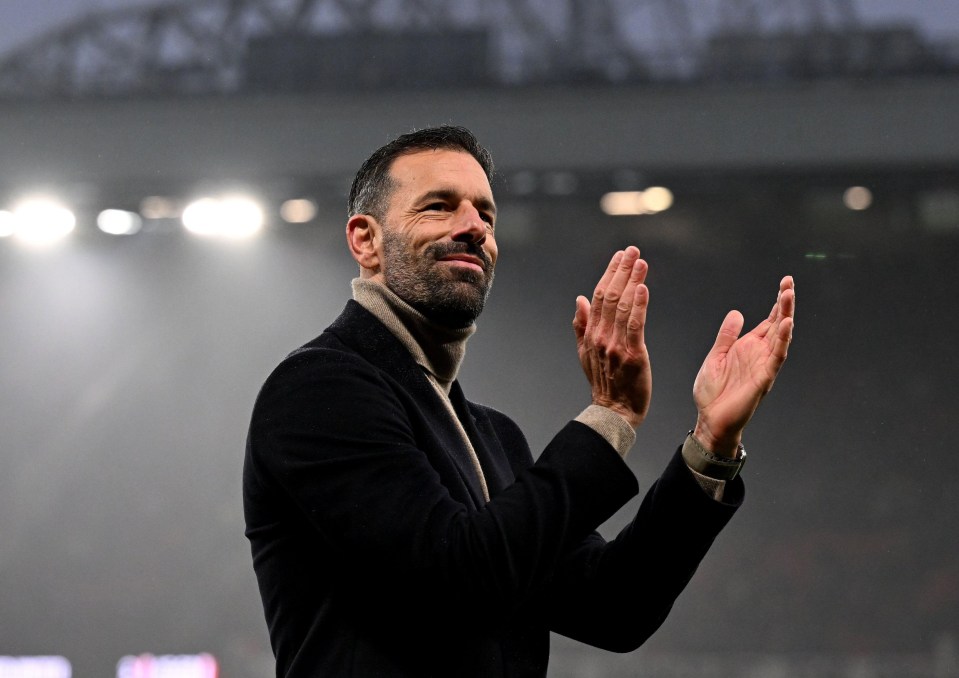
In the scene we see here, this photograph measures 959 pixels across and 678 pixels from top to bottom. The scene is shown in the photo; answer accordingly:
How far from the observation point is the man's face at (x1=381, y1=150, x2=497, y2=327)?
3.50ft

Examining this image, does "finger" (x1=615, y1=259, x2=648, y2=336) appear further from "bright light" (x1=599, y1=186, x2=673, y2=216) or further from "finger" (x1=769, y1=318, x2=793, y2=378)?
"bright light" (x1=599, y1=186, x2=673, y2=216)

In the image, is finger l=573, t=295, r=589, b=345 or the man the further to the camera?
finger l=573, t=295, r=589, b=345

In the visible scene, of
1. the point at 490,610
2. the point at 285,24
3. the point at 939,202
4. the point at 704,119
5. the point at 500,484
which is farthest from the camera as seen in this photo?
the point at 939,202

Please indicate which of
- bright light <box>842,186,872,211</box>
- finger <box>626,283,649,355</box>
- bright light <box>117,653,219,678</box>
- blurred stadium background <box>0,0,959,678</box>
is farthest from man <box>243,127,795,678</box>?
bright light <box>117,653,219,678</box>

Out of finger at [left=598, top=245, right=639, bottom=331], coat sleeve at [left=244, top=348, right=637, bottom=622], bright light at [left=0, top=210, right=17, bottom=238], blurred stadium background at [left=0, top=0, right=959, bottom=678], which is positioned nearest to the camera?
coat sleeve at [left=244, top=348, right=637, bottom=622]

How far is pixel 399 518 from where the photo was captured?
2.99 feet

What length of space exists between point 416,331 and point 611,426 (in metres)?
0.22

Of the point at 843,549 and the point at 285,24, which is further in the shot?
the point at 843,549

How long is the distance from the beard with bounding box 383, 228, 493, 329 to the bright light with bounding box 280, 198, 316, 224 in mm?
6067

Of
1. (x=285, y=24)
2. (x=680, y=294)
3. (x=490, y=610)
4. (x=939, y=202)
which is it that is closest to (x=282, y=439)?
(x=490, y=610)

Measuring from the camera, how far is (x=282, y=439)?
0.98 meters

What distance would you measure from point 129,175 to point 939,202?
547cm

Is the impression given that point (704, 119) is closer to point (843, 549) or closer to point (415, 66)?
point (415, 66)

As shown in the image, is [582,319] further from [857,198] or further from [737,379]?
[857,198]
